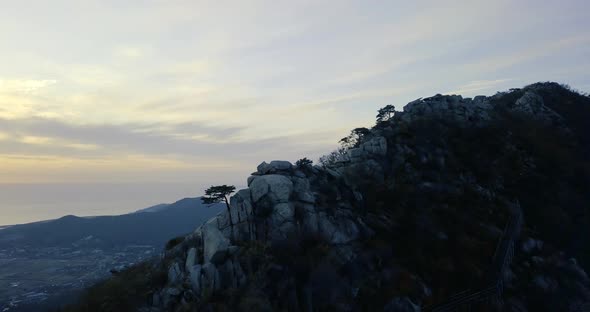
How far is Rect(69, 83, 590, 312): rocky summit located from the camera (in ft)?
86.3

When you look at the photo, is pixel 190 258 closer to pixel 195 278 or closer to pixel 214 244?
pixel 214 244

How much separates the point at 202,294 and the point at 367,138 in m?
32.9

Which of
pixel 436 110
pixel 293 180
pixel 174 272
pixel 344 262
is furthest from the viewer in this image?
pixel 436 110

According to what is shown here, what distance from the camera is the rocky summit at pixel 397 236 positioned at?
26312mm

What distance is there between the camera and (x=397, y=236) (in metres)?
34.0

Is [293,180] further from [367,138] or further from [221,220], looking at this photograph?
[367,138]

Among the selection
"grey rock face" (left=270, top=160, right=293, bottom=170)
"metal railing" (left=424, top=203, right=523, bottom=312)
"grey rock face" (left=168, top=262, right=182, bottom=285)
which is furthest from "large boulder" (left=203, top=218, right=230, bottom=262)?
"metal railing" (left=424, top=203, right=523, bottom=312)

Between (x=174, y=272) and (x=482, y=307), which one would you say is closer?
(x=174, y=272)

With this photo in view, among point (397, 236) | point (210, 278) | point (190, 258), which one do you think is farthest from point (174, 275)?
point (397, 236)

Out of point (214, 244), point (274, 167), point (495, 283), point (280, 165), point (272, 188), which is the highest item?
point (280, 165)

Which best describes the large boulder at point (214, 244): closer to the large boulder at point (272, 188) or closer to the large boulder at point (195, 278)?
the large boulder at point (195, 278)

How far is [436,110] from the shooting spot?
57.2 m

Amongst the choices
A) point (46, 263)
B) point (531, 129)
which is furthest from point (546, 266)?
point (46, 263)

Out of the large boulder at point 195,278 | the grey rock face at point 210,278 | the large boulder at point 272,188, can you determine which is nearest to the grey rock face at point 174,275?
the large boulder at point 195,278
